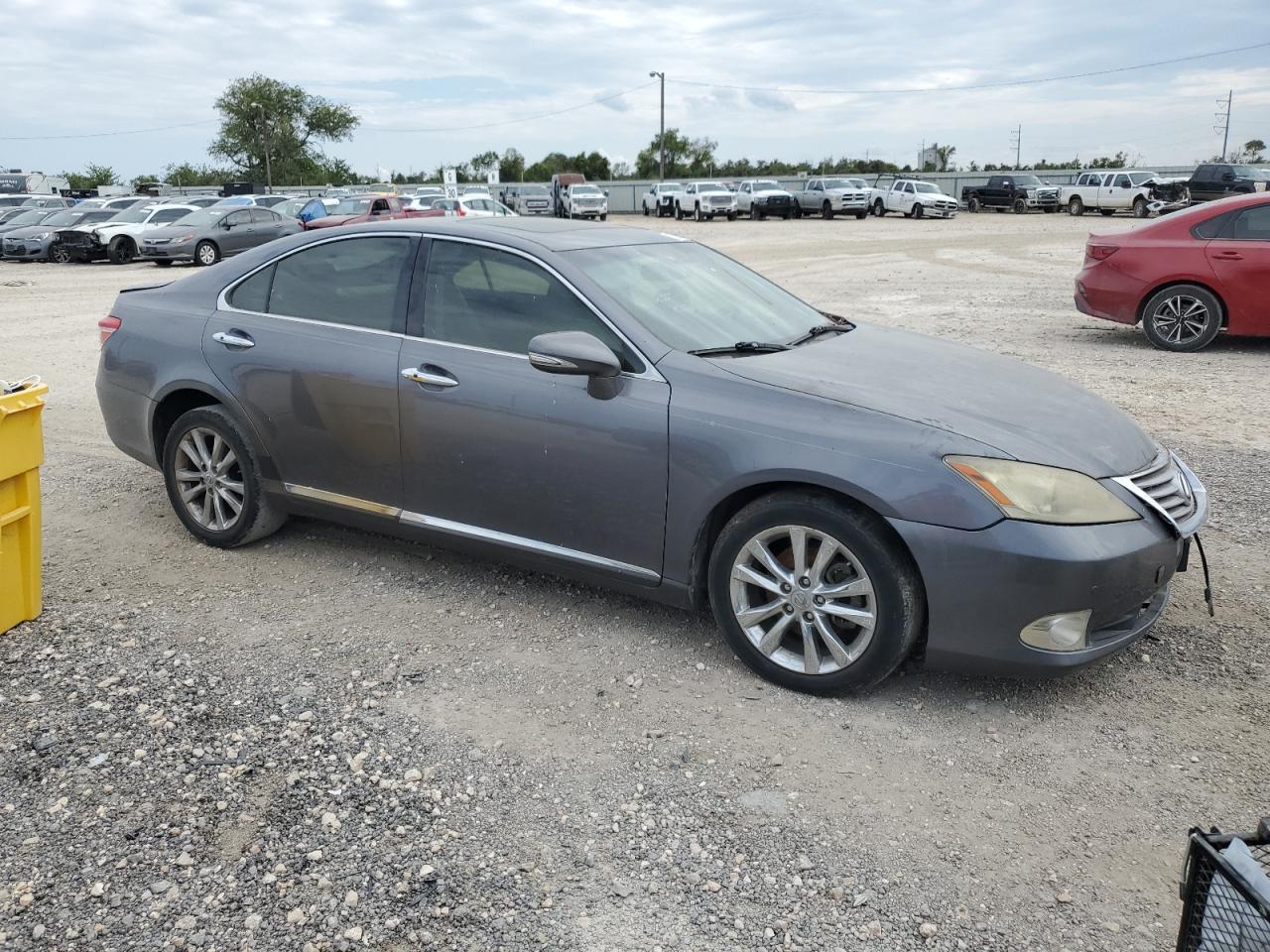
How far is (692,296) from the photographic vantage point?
444cm

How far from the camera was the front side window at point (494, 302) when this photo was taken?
4.11 meters

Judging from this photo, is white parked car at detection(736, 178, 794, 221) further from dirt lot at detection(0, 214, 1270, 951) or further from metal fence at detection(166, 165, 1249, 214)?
dirt lot at detection(0, 214, 1270, 951)

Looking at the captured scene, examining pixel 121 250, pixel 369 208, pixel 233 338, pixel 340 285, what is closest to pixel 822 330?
pixel 340 285

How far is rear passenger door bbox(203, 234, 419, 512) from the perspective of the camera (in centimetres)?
448

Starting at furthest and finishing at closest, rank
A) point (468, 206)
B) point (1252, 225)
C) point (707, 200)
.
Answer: point (707, 200)
point (468, 206)
point (1252, 225)

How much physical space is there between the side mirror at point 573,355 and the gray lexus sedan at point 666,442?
12 millimetres

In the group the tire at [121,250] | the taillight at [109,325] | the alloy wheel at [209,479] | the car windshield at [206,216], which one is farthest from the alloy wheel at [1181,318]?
the tire at [121,250]

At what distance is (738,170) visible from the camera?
3406 inches

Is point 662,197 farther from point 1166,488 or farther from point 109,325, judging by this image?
point 1166,488

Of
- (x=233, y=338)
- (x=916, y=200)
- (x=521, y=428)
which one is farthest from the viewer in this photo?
(x=916, y=200)

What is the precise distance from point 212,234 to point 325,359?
69.6 feet

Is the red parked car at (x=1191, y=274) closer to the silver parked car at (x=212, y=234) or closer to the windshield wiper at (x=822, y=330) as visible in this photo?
the windshield wiper at (x=822, y=330)

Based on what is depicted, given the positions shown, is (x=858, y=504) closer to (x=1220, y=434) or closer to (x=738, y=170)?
(x=1220, y=434)

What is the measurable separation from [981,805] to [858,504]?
3.30 feet
